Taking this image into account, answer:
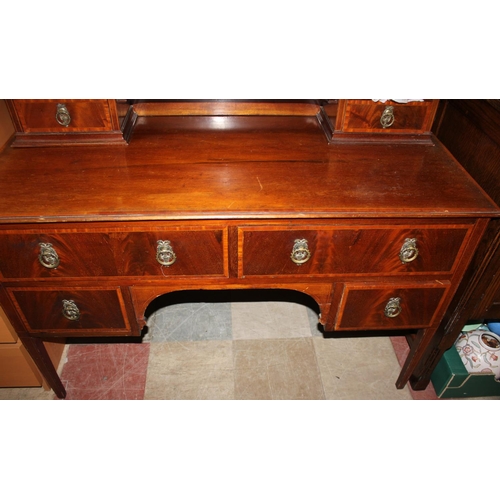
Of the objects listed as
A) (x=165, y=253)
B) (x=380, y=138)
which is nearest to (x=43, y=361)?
(x=165, y=253)

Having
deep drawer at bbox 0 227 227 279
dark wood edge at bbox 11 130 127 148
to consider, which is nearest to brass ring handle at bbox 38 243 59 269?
deep drawer at bbox 0 227 227 279

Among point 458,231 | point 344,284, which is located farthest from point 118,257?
point 458,231

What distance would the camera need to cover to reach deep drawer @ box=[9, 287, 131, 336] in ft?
4.70

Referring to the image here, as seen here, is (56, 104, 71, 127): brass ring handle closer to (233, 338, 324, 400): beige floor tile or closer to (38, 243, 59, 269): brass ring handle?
(38, 243, 59, 269): brass ring handle

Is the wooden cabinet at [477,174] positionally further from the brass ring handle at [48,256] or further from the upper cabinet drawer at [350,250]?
the brass ring handle at [48,256]

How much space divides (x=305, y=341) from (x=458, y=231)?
3.41ft

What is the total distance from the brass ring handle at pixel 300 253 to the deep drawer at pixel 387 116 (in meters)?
0.51

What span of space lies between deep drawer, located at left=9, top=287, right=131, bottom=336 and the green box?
1.39m

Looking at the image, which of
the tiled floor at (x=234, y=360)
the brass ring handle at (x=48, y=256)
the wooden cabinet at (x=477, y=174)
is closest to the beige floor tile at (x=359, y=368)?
the tiled floor at (x=234, y=360)

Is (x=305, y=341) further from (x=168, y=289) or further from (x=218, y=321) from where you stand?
(x=168, y=289)

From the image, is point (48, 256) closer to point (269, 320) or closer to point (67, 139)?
point (67, 139)

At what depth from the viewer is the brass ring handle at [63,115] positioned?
1.44m
